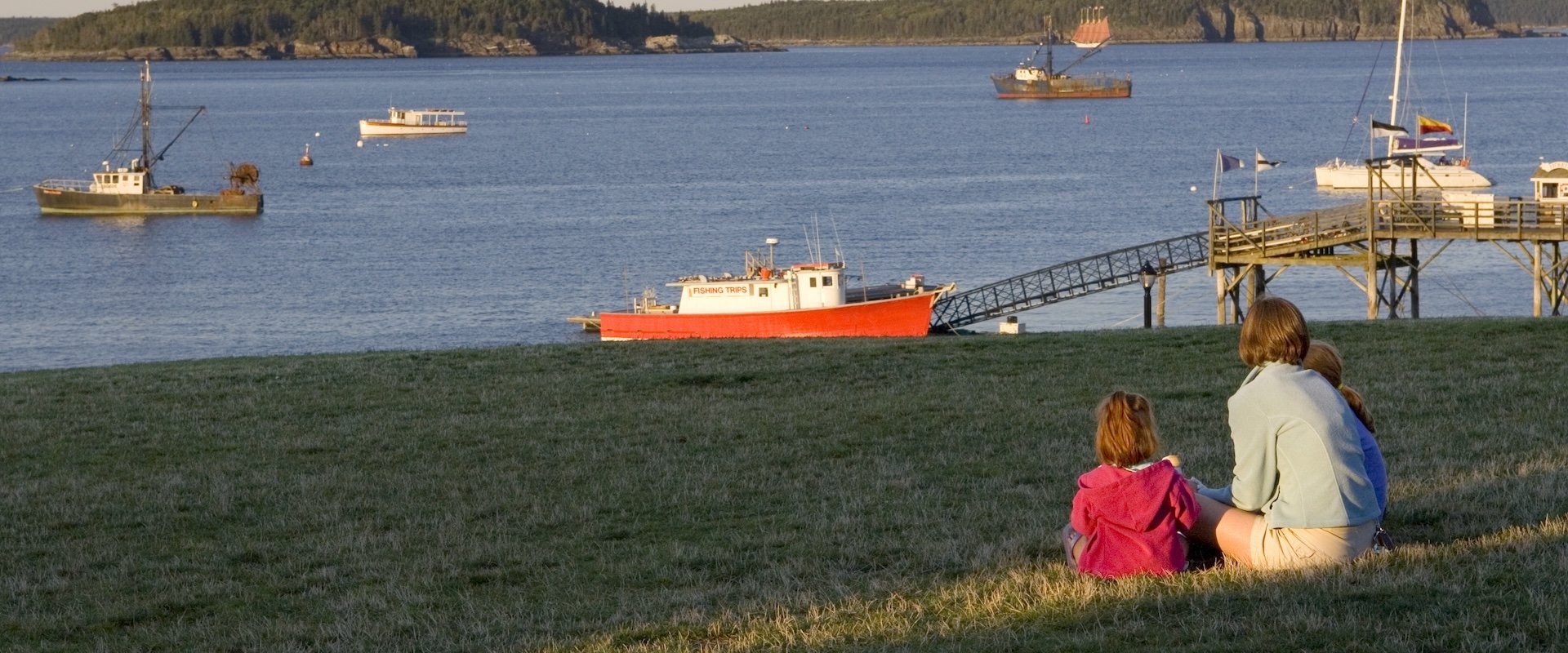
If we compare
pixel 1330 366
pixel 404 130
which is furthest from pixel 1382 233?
pixel 404 130

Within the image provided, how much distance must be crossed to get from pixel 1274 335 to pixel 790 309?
1261 inches

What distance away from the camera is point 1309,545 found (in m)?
7.32

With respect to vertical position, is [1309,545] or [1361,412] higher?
[1361,412]

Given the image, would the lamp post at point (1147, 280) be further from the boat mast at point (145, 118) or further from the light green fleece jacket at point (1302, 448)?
the boat mast at point (145, 118)

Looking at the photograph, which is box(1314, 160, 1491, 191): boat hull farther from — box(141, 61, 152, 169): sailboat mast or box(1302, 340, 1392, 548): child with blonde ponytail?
box(1302, 340, 1392, 548): child with blonde ponytail

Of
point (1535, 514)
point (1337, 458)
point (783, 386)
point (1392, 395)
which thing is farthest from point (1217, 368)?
point (1337, 458)

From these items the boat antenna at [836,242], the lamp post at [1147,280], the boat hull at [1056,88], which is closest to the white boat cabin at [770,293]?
the lamp post at [1147,280]

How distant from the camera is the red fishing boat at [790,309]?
38906mm

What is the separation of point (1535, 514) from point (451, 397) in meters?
10.1

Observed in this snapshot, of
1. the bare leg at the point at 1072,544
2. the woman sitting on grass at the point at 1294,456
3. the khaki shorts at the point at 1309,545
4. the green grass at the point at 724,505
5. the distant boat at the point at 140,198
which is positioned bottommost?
the distant boat at the point at 140,198

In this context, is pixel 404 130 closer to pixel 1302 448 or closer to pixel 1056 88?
pixel 1056 88

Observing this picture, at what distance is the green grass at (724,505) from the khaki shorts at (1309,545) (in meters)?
0.10

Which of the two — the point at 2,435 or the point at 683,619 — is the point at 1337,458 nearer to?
the point at 683,619

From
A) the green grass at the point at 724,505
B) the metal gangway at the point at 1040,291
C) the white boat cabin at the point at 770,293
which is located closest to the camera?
the green grass at the point at 724,505
